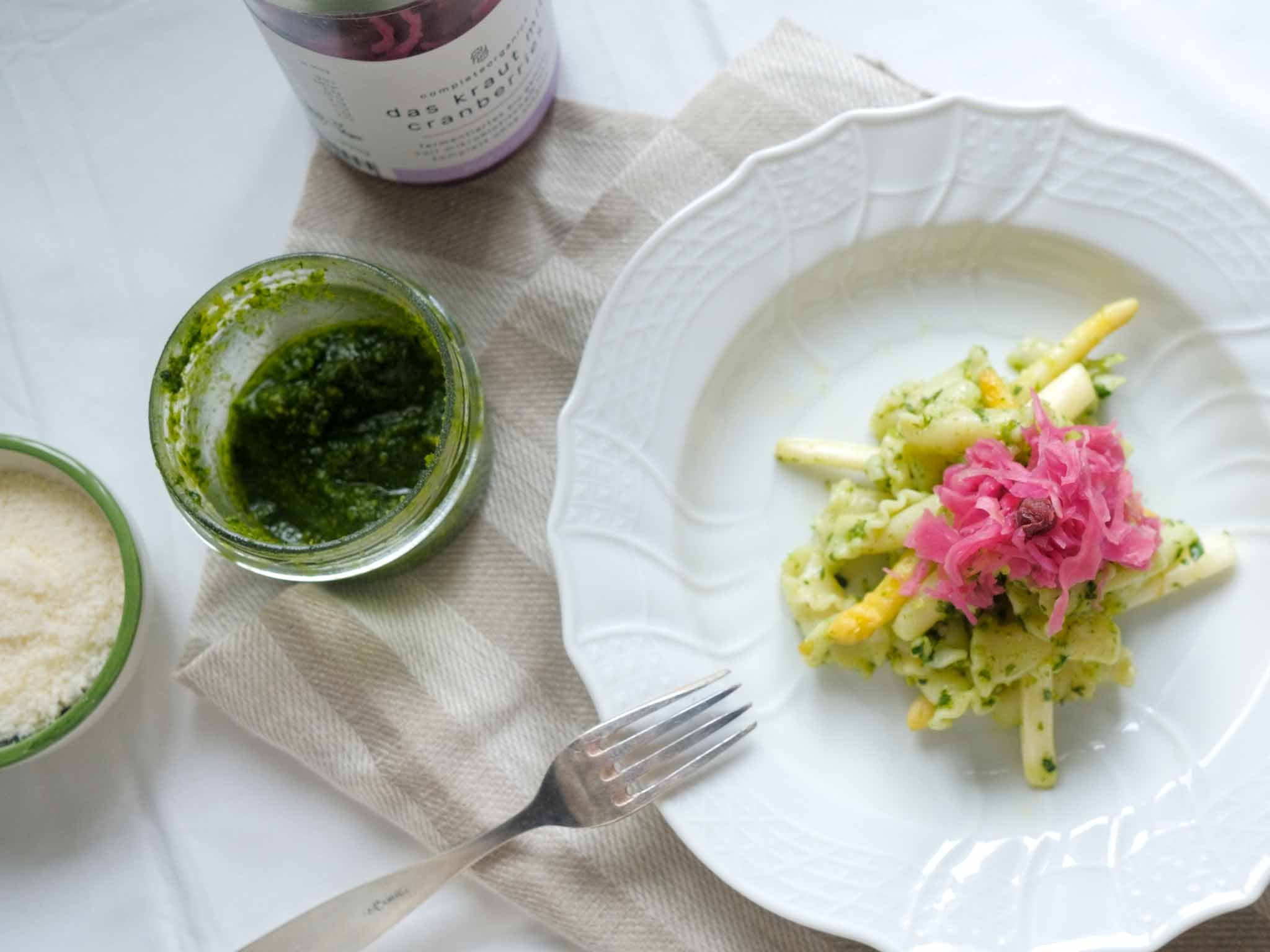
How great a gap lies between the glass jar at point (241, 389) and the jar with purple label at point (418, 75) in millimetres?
220

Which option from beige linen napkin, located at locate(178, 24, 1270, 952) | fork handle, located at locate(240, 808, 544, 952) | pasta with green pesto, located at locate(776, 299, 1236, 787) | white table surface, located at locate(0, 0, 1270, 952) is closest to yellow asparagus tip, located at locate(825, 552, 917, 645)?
pasta with green pesto, located at locate(776, 299, 1236, 787)

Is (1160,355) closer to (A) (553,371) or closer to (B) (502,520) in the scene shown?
(A) (553,371)

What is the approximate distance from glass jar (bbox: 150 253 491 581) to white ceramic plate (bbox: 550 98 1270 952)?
0.18 meters

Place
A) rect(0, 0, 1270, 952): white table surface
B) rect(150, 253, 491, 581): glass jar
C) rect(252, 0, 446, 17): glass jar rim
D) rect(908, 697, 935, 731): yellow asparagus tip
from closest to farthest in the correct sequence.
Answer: rect(252, 0, 446, 17): glass jar rim < rect(150, 253, 491, 581): glass jar < rect(908, 697, 935, 731): yellow asparagus tip < rect(0, 0, 1270, 952): white table surface

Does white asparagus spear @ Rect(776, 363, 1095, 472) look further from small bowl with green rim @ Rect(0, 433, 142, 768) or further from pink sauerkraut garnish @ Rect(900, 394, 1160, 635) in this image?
small bowl with green rim @ Rect(0, 433, 142, 768)

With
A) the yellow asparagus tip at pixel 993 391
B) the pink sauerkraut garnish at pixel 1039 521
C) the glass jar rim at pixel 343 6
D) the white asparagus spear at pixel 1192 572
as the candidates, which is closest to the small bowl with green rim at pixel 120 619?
the glass jar rim at pixel 343 6

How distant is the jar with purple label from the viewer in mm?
1323

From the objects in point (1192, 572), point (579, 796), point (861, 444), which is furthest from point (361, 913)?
point (1192, 572)

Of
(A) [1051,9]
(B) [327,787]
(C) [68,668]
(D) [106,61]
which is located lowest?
(B) [327,787]

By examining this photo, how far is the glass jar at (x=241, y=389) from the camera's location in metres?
1.41

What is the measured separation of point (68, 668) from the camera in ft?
5.19

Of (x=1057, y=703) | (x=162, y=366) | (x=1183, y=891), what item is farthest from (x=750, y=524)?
(x=162, y=366)

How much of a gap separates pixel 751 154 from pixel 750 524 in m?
0.59

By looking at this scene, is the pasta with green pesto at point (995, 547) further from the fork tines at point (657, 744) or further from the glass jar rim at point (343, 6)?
the glass jar rim at point (343, 6)
